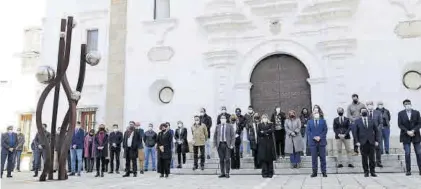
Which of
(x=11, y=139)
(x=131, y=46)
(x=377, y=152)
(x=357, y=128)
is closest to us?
(x=357, y=128)

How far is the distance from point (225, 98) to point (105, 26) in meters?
6.83

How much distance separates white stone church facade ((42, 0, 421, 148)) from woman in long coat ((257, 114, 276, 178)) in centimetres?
490

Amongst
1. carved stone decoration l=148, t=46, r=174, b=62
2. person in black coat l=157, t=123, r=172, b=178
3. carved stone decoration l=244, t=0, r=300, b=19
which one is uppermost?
carved stone decoration l=244, t=0, r=300, b=19

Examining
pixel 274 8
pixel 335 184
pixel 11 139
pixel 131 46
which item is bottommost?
pixel 335 184

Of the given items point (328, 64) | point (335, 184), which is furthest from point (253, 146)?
point (328, 64)

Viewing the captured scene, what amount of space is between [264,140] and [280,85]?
552 cm

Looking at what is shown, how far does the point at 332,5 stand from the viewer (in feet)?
51.9

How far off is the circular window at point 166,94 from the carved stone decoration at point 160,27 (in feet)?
6.78

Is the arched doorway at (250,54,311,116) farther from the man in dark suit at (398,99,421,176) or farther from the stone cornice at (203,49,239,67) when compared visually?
the man in dark suit at (398,99,421,176)

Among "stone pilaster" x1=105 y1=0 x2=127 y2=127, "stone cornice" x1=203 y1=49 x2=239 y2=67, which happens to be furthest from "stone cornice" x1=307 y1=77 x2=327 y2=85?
"stone pilaster" x1=105 y1=0 x2=127 y2=127

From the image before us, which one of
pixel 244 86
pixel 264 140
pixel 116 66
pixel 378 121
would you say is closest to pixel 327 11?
pixel 244 86

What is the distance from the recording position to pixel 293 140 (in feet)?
39.5

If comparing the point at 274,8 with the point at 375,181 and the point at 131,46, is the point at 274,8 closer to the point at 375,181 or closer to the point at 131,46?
the point at 131,46

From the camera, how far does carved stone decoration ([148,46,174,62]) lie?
17.5 metres
